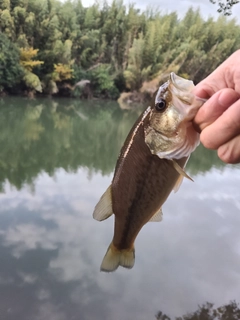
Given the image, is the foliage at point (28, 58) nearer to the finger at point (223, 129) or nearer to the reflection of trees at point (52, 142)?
the reflection of trees at point (52, 142)

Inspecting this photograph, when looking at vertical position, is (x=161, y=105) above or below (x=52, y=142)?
above

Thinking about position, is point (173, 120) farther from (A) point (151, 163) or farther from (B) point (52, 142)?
(B) point (52, 142)

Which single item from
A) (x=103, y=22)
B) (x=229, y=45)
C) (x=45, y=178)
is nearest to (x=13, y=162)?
(x=45, y=178)

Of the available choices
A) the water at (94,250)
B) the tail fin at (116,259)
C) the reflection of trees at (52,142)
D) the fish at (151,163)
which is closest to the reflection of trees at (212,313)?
the water at (94,250)

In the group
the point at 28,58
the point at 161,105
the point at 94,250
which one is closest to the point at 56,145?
the point at 94,250

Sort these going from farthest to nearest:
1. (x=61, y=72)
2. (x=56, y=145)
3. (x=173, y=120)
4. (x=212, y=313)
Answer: (x=61, y=72), (x=56, y=145), (x=212, y=313), (x=173, y=120)

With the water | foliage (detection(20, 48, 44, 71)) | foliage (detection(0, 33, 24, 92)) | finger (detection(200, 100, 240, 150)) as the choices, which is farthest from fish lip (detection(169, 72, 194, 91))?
foliage (detection(20, 48, 44, 71))

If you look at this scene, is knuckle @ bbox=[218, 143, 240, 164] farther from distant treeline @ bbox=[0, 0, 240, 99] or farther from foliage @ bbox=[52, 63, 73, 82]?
foliage @ bbox=[52, 63, 73, 82]

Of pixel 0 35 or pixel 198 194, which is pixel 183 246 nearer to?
pixel 198 194
